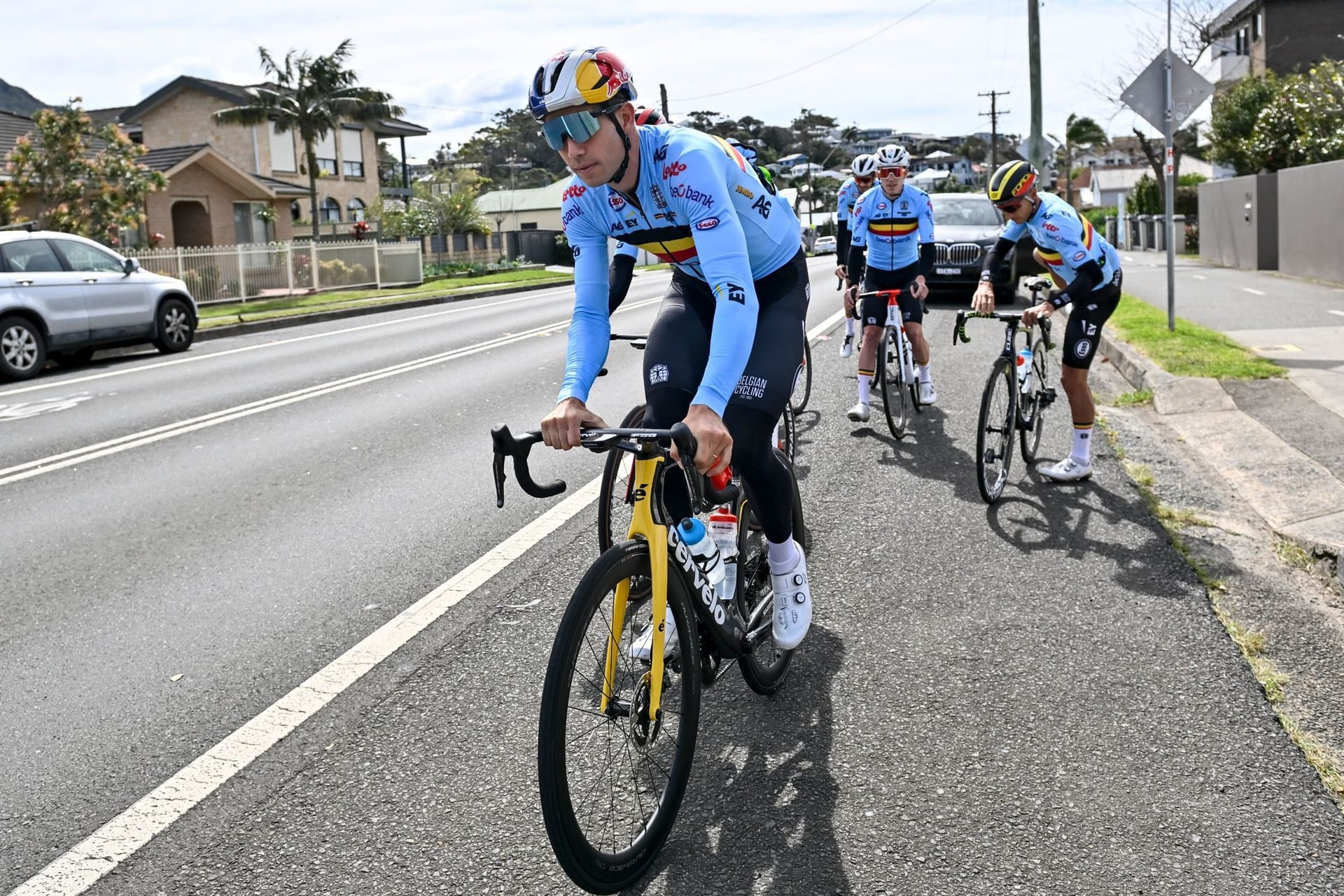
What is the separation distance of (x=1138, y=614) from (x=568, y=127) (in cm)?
310

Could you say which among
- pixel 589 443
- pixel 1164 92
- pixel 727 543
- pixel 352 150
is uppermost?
pixel 352 150

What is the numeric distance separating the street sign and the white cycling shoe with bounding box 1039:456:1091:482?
7.18m

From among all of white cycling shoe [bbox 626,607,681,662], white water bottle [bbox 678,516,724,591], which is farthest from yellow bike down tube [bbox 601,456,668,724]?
white water bottle [bbox 678,516,724,591]

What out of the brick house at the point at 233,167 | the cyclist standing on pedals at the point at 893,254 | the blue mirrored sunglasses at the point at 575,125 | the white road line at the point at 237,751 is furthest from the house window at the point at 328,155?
the blue mirrored sunglasses at the point at 575,125

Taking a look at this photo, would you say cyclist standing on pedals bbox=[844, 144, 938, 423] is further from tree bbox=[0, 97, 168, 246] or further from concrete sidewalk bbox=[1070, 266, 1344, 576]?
tree bbox=[0, 97, 168, 246]

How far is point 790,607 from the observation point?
4.07 m

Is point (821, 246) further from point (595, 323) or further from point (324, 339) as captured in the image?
point (595, 323)

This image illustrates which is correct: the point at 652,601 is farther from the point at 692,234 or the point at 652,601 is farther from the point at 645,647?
the point at 692,234

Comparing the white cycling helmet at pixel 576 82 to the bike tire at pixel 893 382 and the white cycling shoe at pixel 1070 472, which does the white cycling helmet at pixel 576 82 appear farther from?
the bike tire at pixel 893 382

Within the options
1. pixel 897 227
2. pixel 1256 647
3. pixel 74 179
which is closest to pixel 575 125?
pixel 1256 647

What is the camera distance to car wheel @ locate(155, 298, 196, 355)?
16656 millimetres

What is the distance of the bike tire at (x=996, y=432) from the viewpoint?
6.66 metres

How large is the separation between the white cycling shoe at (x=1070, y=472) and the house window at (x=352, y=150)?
53.6 m

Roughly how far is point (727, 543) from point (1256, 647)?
82.8 inches
